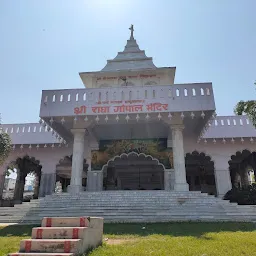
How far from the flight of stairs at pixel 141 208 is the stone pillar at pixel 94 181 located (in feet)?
15.2

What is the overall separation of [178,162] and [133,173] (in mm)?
11500

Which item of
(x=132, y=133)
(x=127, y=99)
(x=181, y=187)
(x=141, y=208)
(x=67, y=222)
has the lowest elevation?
(x=67, y=222)

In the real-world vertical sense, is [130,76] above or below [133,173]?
above

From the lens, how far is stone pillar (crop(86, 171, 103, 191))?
1958 centimetres

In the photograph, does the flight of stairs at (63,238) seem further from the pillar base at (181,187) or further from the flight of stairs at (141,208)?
the pillar base at (181,187)

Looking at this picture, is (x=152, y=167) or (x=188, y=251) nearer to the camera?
(x=188, y=251)

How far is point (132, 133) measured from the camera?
2067 centimetres

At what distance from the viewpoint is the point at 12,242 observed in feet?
24.5

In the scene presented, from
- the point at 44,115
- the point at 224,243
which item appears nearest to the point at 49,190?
the point at 44,115

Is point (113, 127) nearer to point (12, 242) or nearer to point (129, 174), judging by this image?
point (129, 174)

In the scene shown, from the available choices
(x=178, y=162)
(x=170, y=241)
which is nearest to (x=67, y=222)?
(x=170, y=241)

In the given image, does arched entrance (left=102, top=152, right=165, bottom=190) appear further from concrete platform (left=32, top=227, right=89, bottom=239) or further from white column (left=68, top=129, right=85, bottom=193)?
concrete platform (left=32, top=227, right=89, bottom=239)

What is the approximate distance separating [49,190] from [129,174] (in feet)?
30.6

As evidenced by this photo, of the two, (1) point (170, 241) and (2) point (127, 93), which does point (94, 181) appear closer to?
(2) point (127, 93)
